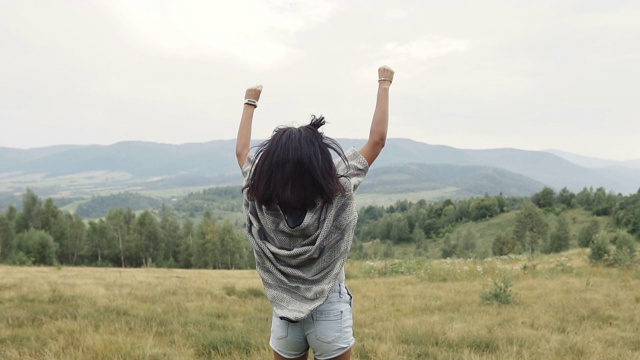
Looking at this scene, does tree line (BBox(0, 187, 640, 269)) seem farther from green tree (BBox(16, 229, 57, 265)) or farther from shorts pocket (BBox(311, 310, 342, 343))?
shorts pocket (BBox(311, 310, 342, 343))

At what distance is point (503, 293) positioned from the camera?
349 inches

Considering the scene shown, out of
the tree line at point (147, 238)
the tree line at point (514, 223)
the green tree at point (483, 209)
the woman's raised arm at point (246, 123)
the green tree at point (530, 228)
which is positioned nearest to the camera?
the woman's raised arm at point (246, 123)

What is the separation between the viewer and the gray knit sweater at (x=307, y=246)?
240 centimetres

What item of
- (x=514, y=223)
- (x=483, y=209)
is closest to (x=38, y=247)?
(x=514, y=223)

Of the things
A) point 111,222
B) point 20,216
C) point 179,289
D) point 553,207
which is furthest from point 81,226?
point 553,207

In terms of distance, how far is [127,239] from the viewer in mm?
71000

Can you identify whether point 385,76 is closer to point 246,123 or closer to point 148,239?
point 246,123

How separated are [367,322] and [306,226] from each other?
5349 millimetres

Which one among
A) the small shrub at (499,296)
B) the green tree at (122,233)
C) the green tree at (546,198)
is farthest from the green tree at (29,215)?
the green tree at (546,198)

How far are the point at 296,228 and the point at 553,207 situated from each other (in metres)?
114

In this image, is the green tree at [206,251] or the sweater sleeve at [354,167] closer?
the sweater sleeve at [354,167]

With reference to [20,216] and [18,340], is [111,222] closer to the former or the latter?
[20,216]

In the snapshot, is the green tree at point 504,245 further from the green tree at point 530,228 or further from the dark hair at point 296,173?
the dark hair at point 296,173

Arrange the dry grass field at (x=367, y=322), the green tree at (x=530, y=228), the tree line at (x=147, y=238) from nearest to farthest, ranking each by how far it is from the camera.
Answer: the dry grass field at (x=367, y=322) < the tree line at (x=147, y=238) < the green tree at (x=530, y=228)
